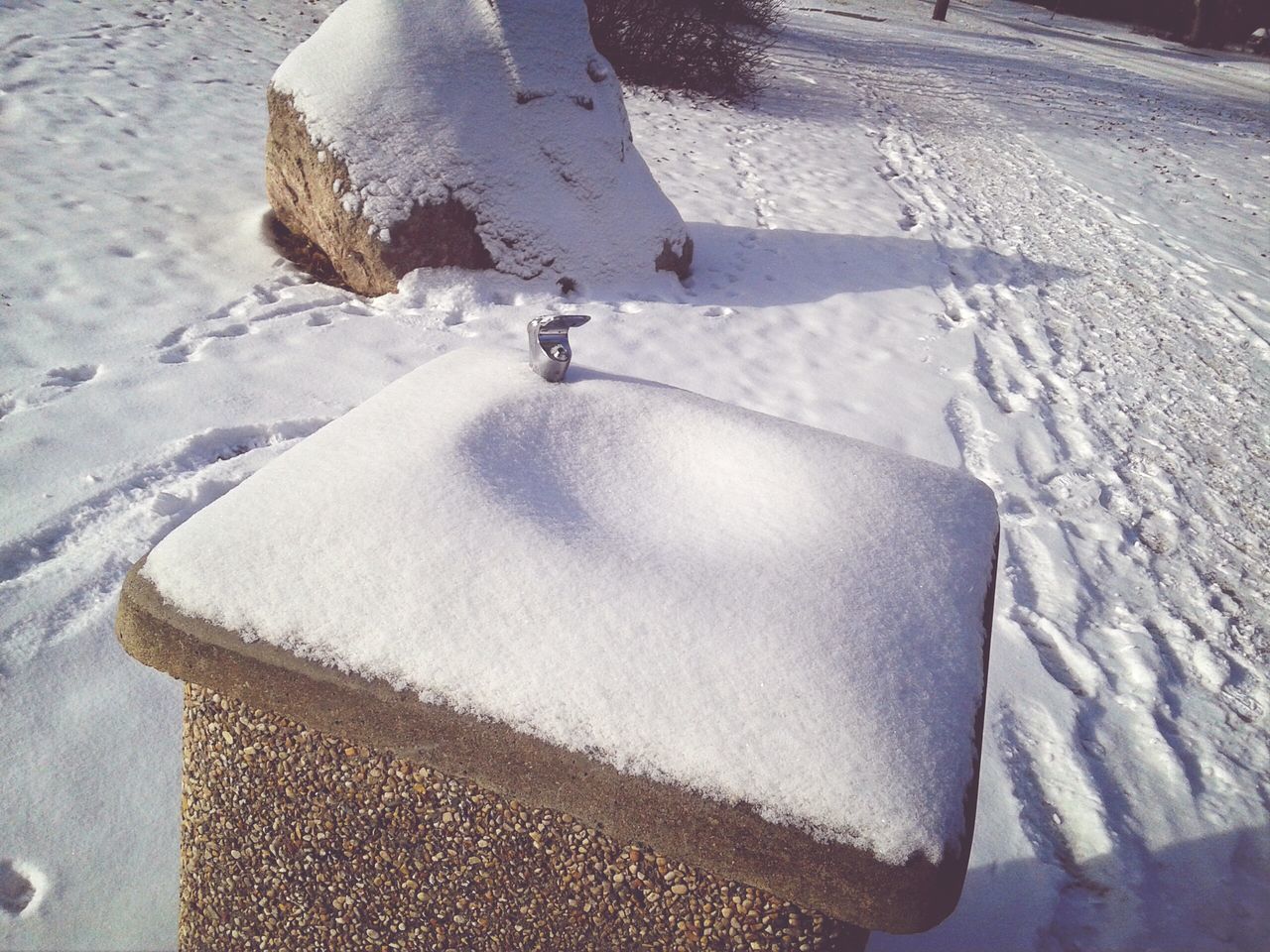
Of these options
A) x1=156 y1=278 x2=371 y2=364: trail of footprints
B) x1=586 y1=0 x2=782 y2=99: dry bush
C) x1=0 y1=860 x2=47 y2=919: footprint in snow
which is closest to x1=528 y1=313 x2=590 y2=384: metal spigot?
x1=0 y1=860 x2=47 y2=919: footprint in snow

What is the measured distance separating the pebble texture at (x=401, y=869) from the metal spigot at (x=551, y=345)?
740 mm

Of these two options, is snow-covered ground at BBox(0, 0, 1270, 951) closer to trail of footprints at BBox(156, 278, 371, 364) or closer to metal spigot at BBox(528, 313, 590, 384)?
trail of footprints at BBox(156, 278, 371, 364)

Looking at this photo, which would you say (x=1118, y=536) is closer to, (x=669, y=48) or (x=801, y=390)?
(x=801, y=390)

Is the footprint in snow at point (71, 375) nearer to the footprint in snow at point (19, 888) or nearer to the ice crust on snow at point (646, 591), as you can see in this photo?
the footprint in snow at point (19, 888)

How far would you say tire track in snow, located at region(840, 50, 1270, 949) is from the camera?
1.95 meters

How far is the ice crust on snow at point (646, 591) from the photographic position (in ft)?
3.08

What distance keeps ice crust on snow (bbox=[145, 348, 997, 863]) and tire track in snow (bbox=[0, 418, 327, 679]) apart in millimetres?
1201

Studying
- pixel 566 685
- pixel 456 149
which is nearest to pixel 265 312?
pixel 456 149

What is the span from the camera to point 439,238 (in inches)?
144

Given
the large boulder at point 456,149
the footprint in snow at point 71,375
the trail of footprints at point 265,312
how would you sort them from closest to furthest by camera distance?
the footprint in snow at point 71,375 < the trail of footprints at point 265,312 < the large boulder at point 456,149

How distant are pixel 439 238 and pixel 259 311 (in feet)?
2.82

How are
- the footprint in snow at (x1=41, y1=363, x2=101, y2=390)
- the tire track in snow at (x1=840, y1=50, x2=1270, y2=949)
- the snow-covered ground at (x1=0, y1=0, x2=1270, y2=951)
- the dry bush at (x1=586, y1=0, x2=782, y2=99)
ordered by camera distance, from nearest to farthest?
the snow-covered ground at (x1=0, y1=0, x2=1270, y2=951), the tire track in snow at (x1=840, y1=50, x2=1270, y2=949), the footprint in snow at (x1=41, y1=363, x2=101, y2=390), the dry bush at (x1=586, y1=0, x2=782, y2=99)

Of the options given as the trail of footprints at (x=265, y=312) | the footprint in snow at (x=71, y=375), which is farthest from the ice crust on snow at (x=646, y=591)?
the trail of footprints at (x=265, y=312)

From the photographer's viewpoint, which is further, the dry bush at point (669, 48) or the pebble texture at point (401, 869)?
the dry bush at point (669, 48)
